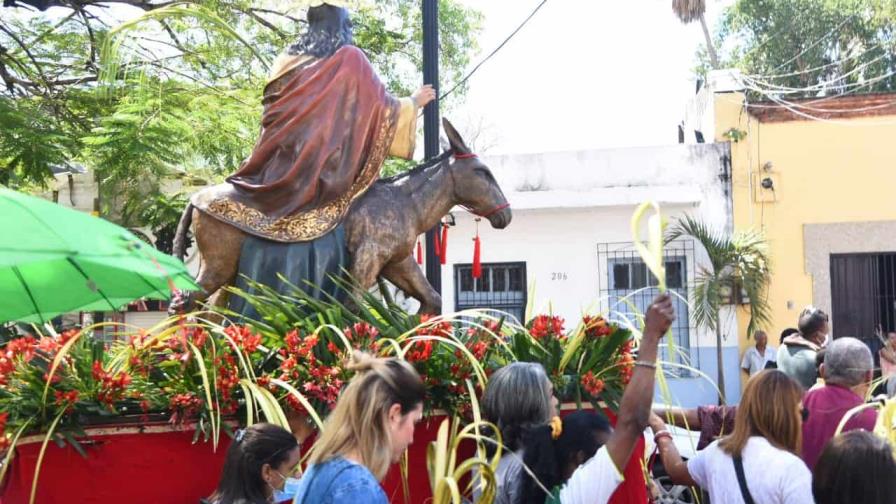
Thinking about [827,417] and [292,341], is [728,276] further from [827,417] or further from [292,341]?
[292,341]

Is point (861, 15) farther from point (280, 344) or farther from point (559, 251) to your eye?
point (280, 344)

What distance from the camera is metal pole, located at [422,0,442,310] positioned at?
271 inches

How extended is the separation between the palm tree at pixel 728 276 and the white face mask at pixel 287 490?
12.1 m

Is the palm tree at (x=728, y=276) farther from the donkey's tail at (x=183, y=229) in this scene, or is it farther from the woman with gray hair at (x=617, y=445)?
the woman with gray hair at (x=617, y=445)

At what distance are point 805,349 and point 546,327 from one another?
2.42m

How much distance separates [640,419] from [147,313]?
44.6 feet

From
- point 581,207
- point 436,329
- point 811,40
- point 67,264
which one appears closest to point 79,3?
point 581,207

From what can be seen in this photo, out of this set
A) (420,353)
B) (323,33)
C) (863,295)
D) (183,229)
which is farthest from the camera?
(863,295)

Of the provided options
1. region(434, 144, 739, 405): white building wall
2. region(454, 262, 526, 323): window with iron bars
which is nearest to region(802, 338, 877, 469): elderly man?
region(434, 144, 739, 405): white building wall

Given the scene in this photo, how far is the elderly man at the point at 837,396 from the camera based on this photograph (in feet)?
15.0

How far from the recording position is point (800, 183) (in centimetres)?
1641

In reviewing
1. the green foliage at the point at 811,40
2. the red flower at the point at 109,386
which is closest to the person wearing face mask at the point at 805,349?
the red flower at the point at 109,386

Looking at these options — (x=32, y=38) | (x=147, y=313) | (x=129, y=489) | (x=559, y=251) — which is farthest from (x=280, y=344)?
(x=559, y=251)

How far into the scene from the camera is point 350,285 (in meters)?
5.50
